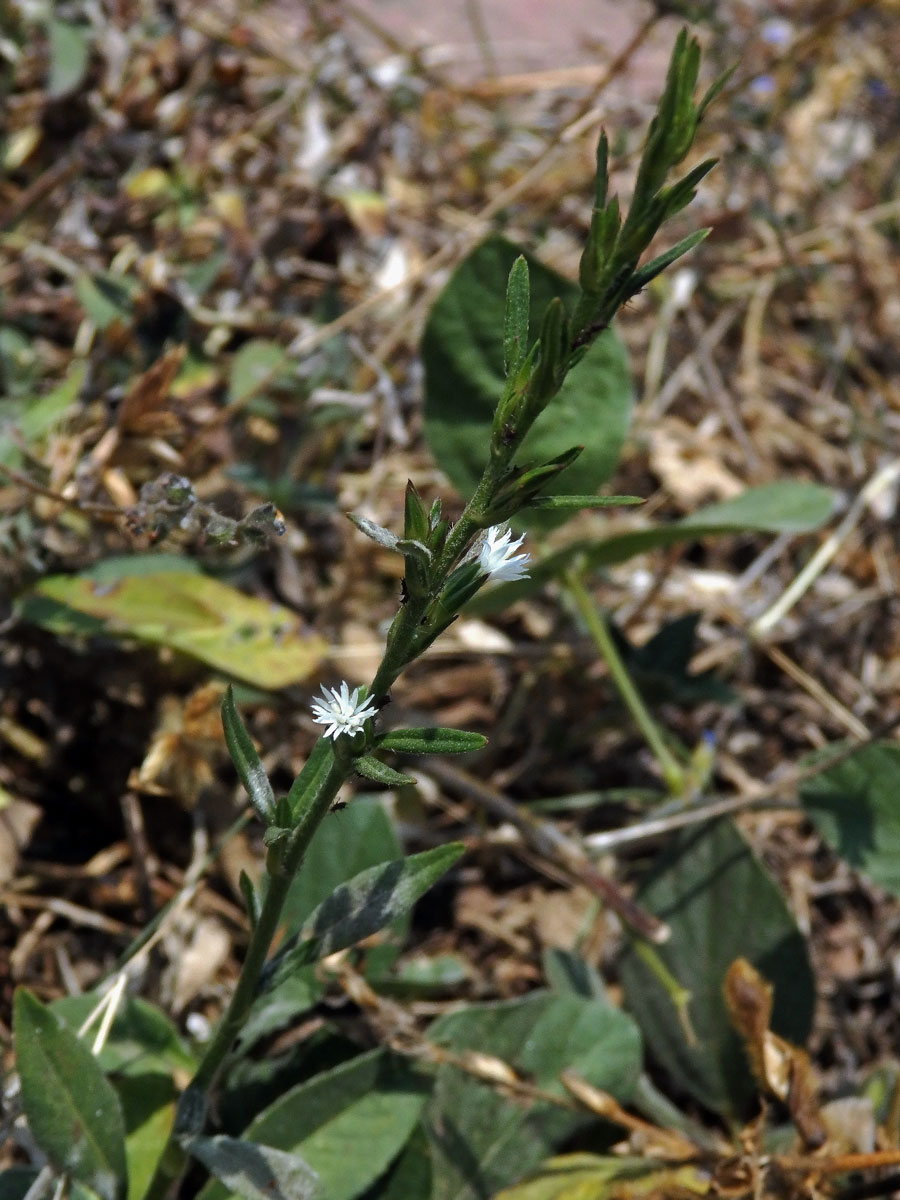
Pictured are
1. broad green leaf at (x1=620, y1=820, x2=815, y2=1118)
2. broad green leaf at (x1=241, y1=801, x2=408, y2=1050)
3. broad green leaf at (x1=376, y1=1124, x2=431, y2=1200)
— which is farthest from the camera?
broad green leaf at (x1=620, y1=820, x2=815, y2=1118)

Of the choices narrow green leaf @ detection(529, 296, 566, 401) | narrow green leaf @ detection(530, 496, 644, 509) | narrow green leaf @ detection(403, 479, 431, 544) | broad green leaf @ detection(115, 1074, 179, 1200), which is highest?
narrow green leaf @ detection(529, 296, 566, 401)

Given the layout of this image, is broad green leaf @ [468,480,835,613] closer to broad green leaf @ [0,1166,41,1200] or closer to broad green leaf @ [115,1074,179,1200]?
broad green leaf @ [115,1074,179,1200]

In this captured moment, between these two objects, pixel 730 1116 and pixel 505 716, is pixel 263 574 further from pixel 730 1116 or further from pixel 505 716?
pixel 730 1116

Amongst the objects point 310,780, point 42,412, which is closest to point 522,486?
point 310,780

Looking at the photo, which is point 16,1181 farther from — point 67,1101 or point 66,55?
point 66,55

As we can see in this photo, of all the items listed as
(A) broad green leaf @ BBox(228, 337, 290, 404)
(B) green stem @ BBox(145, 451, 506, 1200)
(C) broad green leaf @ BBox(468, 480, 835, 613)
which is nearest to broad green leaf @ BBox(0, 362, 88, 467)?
(A) broad green leaf @ BBox(228, 337, 290, 404)

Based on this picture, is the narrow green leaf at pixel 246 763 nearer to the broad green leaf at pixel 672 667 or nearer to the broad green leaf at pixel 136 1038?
the broad green leaf at pixel 136 1038

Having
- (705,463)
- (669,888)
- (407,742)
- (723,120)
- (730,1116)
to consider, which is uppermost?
(723,120)

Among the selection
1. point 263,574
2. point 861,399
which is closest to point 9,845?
point 263,574
